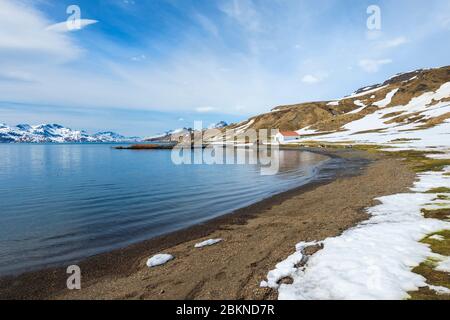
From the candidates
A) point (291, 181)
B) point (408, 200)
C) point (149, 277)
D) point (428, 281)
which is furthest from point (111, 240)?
point (291, 181)

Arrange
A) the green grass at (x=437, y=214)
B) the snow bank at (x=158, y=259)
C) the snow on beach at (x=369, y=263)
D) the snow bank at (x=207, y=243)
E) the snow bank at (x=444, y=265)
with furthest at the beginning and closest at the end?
1. the green grass at (x=437, y=214)
2. the snow bank at (x=207, y=243)
3. the snow bank at (x=158, y=259)
4. the snow bank at (x=444, y=265)
5. the snow on beach at (x=369, y=263)

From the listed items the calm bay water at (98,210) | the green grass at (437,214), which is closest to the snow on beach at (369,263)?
the green grass at (437,214)

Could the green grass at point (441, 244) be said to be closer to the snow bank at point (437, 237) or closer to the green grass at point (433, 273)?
the green grass at point (433, 273)

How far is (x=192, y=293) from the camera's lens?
33.6 feet

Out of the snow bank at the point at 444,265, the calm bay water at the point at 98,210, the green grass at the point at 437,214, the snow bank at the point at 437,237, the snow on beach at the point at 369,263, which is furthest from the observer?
the calm bay water at the point at 98,210

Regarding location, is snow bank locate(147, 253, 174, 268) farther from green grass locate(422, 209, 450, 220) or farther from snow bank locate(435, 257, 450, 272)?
green grass locate(422, 209, 450, 220)

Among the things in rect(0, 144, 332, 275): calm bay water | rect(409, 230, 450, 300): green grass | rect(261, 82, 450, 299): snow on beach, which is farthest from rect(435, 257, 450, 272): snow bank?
rect(0, 144, 332, 275): calm bay water

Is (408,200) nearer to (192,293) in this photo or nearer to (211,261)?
(211,261)

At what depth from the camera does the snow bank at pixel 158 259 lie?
13.8m

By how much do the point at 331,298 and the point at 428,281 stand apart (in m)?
3.44

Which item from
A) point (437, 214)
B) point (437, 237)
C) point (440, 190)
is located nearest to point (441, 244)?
point (437, 237)

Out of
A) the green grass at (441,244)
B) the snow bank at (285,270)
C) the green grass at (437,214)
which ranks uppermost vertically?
the green grass at (437,214)

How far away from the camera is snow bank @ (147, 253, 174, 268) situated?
13762 mm
